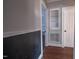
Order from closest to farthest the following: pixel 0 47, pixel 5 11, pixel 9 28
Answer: pixel 0 47 → pixel 5 11 → pixel 9 28

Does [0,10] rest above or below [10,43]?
above

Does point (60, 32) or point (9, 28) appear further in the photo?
point (60, 32)

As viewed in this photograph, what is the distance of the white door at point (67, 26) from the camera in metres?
6.14

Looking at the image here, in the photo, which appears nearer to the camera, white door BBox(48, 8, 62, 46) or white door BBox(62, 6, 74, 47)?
white door BBox(62, 6, 74, 47)

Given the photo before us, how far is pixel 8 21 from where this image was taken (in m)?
1.35

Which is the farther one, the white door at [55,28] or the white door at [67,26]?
the white door at [55,28]

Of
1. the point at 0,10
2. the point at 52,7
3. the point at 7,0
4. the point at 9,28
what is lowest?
the point at 9,28

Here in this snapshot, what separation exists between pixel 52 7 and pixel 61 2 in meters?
0.61

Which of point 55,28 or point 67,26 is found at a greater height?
point 67,26

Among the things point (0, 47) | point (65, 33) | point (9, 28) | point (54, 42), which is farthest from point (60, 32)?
point (0, 47)

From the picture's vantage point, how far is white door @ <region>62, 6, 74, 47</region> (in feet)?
20.1

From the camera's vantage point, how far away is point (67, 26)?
20.3 ft

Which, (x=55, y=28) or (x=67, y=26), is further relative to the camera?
(x=55, y=28)
